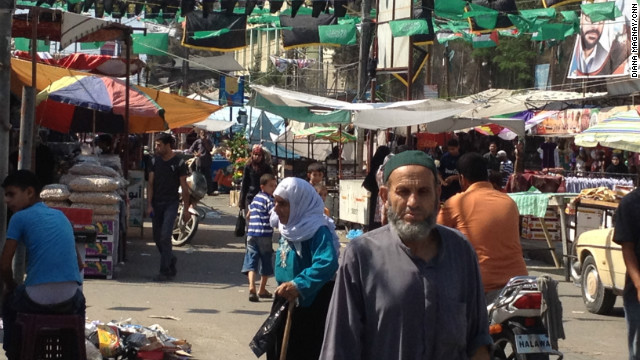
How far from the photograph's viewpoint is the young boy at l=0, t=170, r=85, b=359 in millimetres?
6336

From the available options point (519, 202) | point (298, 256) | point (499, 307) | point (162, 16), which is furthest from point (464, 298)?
point (162, 16)

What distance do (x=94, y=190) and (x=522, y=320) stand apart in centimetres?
747

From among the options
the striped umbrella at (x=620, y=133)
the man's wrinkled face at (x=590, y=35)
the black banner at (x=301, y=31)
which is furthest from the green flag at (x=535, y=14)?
the man's wrinkled face at (x=590, y=35)

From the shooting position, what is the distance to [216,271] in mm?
14430

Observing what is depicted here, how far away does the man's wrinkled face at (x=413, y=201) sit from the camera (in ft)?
12.5

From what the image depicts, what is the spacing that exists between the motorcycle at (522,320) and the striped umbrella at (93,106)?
709 centimetres

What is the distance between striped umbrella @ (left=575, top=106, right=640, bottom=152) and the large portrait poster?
45.6 feet

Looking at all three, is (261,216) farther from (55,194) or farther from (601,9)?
(601,9)

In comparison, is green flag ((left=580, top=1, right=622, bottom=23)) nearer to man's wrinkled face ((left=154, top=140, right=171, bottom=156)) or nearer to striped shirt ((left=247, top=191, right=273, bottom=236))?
man's wrinkled face ((left=154, top=140, right=171, bottom=156))

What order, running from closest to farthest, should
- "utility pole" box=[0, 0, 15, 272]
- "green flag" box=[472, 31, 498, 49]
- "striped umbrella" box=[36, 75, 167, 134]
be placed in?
"utility pole" box=[0, 0, 15, 272]
"striped umbrella" box=[36, 75, 167, 134]
"green flag" box=[472, 31, 498, 49]

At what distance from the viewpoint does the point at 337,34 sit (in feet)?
74.3

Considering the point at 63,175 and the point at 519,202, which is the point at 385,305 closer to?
the point at 63,175

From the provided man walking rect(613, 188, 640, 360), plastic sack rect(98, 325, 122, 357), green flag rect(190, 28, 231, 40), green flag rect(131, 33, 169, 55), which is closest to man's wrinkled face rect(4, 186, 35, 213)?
plastic sack rect(98, 325, 122, 357)

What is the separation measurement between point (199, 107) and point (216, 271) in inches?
178
